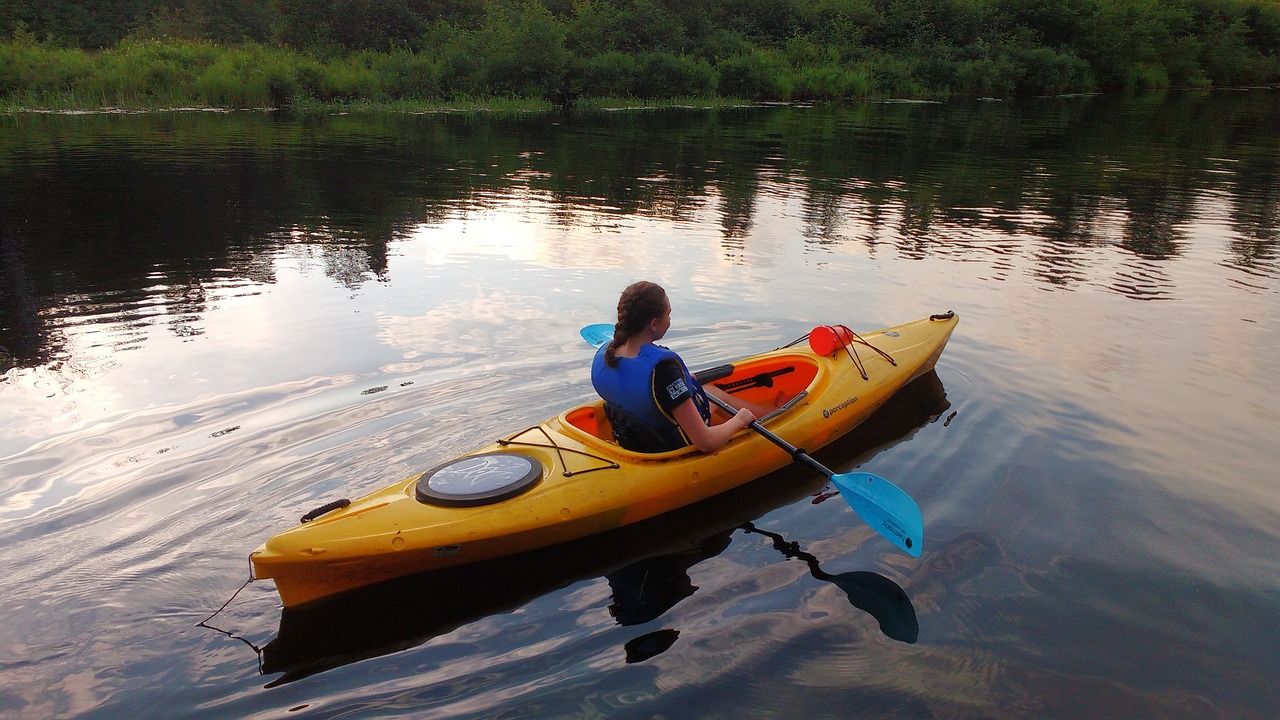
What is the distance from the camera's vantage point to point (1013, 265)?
29.7 ft

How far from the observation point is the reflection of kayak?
11.1ft

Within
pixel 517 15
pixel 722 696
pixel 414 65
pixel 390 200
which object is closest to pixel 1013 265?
pixel 722 696

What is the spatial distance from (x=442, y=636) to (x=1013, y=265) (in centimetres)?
782

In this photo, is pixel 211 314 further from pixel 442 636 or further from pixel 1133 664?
pixel 1133 664

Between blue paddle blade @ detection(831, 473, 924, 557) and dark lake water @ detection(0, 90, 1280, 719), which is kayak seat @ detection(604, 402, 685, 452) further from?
blue paddle blade @ detection(831, 473, 924, 557)

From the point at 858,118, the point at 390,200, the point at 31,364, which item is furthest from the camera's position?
the point at 858,118

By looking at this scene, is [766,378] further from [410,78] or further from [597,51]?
[597,51]

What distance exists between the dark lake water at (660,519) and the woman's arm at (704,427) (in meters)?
0.42

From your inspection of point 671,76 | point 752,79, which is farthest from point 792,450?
point 752,79

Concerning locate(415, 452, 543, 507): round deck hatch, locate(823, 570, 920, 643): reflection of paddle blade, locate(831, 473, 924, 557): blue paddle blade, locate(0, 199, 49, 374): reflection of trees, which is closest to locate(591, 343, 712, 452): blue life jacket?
locate(415, 452, 543, 507): round deck hatch

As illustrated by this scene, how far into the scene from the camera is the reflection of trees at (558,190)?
8648 millimetres

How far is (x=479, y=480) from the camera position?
3807 millimetres

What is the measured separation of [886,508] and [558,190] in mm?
10692

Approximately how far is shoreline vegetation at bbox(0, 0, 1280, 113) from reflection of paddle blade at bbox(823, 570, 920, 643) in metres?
26.1
